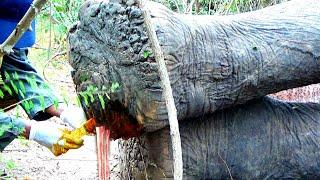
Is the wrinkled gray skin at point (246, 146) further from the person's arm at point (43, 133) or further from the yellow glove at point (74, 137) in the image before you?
the person's arm at point (43, 133)

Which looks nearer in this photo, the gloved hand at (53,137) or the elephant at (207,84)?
the elephant at (207,84)

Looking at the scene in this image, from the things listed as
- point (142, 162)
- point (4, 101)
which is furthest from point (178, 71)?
point (4, 101)

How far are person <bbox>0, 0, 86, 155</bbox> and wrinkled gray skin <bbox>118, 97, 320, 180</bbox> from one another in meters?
0.35

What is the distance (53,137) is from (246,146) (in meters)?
0.69

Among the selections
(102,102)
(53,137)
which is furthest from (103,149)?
(53,137)

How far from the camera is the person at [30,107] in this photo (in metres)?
2.23

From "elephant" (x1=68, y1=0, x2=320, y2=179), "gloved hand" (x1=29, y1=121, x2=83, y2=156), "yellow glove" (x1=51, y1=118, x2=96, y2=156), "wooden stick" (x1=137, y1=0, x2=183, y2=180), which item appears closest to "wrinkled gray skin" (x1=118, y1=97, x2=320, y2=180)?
"elephant" (x1=68, y1=0, x2=320, y2=179)

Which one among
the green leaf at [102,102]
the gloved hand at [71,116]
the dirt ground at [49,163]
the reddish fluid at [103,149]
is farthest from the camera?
the dirt ground at [49,163]

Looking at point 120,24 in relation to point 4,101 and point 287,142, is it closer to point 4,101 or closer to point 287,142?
point 287,142

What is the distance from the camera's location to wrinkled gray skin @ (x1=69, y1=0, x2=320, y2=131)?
5.34 feet

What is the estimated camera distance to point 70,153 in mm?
2938

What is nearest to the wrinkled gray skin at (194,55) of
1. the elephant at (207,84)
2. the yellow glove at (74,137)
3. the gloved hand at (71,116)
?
the elephant at (207,84)

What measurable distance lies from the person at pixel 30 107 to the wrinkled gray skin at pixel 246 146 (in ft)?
1.16

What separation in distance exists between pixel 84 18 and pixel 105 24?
8 cm
